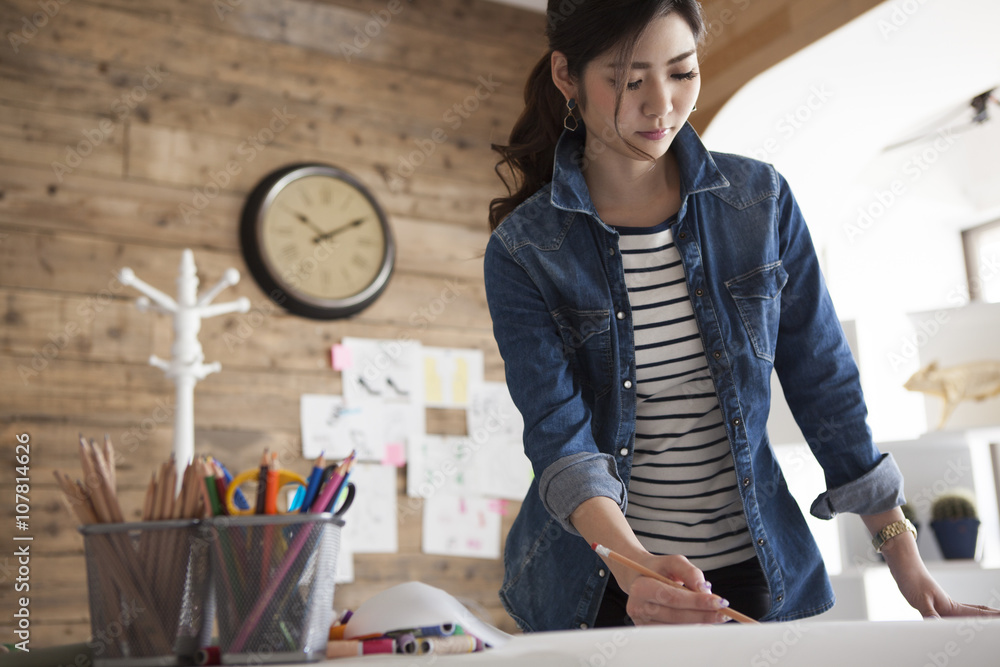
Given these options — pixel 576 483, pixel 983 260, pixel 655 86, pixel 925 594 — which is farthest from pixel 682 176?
pixel 983 260

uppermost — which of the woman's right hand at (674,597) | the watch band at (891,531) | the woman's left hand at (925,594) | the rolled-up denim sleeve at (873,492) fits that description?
the rolled-up denim sleeve at (873,492)

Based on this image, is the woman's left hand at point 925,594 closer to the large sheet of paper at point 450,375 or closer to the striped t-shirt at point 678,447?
the striped t-shirt at point 678,447

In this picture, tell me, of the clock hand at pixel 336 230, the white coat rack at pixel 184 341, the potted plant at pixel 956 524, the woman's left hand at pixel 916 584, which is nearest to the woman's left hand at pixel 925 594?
the woman's left hand at pixel 916 584

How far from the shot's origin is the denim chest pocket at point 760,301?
1020 millimetres

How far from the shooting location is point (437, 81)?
10.9 feet

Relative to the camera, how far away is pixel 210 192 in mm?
2830

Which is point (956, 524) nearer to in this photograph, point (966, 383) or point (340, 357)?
point (966, 383)

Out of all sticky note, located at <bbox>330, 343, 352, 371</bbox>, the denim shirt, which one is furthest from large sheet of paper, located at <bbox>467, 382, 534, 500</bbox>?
the denim shirt

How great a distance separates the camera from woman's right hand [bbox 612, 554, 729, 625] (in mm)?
699

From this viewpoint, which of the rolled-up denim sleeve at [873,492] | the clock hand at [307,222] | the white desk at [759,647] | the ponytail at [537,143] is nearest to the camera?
the white desk at [759,647]

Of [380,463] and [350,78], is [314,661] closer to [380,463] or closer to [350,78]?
[380,463]

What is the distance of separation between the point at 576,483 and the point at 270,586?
38cm

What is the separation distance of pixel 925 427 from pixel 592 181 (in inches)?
81.9

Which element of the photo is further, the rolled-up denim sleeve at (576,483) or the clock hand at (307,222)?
the clock hand at (307,222)
